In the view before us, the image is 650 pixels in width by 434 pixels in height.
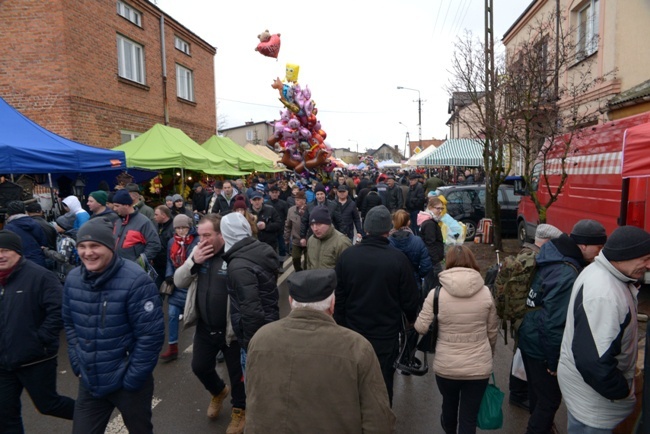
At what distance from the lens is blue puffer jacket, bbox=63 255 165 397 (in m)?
2.81

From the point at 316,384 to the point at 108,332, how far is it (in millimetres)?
1639

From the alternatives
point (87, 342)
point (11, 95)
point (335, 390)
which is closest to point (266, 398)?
point (335, 390)

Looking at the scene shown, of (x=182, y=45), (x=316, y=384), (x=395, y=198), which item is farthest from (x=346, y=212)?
(x=182, y=45)

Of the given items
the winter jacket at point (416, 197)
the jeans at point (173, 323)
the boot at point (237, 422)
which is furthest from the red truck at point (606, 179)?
the jeans at point (173, 323)

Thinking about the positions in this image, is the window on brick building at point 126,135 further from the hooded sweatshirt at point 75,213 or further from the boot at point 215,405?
the boot at point 215,405

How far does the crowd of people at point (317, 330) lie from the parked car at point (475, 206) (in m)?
9.07

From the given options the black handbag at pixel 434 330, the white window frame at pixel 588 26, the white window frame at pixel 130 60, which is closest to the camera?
the black handbag at pixel 434 330

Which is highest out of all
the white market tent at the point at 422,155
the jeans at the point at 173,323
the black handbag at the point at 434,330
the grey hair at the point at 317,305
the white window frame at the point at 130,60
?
the white window frame at the point at 130,60

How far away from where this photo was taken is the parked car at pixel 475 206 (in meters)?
12.8

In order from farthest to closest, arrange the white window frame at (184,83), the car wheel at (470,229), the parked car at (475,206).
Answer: the white window frame at (184,83) < the car wheel at (470,229) < the parked car at (475,206)

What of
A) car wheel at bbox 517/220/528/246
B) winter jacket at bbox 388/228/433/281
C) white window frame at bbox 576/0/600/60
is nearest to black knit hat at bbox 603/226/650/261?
winter jacket at bbox 388/228/433/281

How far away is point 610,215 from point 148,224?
23.6 feet

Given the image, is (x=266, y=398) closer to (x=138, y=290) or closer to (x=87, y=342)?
(x=138, y=290)

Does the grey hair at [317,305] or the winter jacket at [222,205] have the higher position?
the winter jacket at [222,205]
